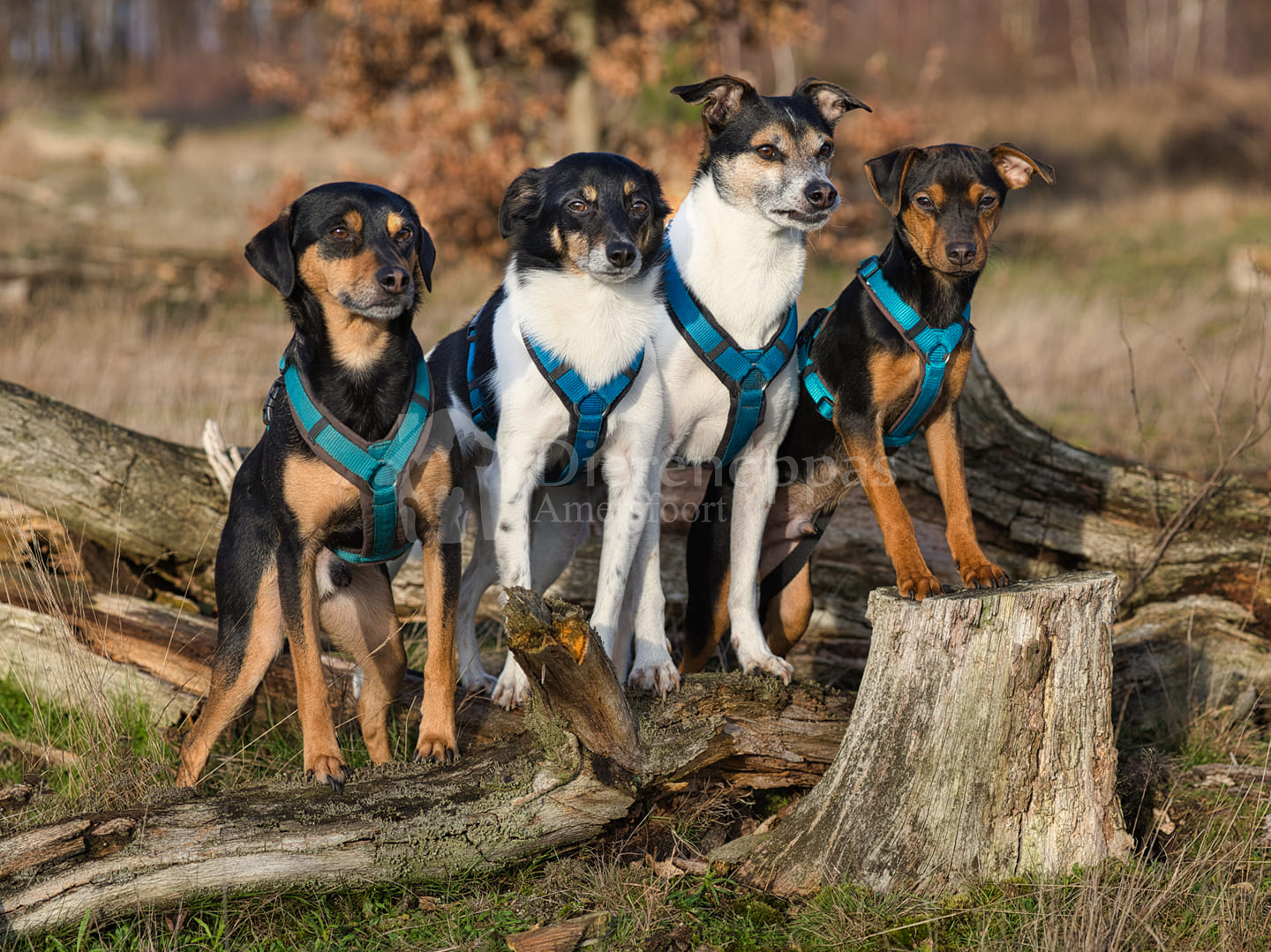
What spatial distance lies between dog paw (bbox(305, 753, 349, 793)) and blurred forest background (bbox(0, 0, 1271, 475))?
3.04m

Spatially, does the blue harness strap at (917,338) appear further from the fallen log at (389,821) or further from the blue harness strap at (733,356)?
the fallen log at (389,821)

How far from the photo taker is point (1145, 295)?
12.5 meters

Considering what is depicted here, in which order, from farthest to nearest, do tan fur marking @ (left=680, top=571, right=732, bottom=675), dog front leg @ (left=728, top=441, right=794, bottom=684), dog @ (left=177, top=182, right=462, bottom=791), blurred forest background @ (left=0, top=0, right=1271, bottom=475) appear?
blurred forest background @ (left=0, top=0, right=1271, bottom=475) < tan fur marking @ (left=680, top=571, right=732, bottom=675) < dog front leg @ (left=728, top=441, right=794, bottom=684) < dog @ (left=177, top=182, right=462, bottom=791)

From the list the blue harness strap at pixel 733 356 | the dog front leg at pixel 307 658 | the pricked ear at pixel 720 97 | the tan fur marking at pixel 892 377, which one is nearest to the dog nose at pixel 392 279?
the dog front leg at pixel 307 658

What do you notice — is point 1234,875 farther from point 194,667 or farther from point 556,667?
point 194,667

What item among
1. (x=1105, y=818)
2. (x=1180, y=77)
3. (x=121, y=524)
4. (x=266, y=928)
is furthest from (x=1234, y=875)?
(x=1180, y=77)

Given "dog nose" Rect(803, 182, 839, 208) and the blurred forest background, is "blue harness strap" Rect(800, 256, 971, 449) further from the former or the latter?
the blurred forest background

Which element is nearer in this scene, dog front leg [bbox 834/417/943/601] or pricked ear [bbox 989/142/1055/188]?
dog front leg [bbox 834/417/943/601]

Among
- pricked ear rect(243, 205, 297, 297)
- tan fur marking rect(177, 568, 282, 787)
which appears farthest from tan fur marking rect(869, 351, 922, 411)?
tan fur marking rect(177, 568, 282, 787)

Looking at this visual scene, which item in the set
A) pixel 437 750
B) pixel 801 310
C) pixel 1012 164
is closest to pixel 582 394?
pixel 437 750

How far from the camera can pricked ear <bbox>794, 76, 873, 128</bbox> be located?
13.9ft

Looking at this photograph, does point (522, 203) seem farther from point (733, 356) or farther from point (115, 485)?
point (115, 485)

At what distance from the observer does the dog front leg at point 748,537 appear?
4.04 m

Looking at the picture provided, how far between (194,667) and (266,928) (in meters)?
1.51
